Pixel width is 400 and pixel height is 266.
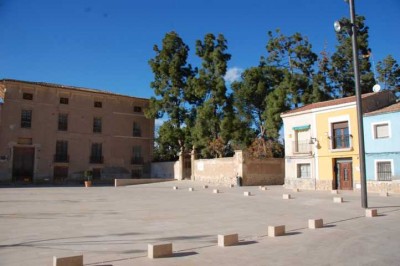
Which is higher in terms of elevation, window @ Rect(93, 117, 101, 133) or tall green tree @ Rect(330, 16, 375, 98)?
tall green tree @ Rect(330, 16, 375, 98)

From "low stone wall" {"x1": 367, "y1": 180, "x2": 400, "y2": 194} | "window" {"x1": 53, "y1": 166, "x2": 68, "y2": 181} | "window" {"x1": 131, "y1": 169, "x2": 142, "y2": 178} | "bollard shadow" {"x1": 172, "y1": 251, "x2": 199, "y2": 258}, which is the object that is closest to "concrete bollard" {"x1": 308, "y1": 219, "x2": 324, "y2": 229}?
"bollard shadow" {"x1": 172, "y1": 251, "x2": 199, "y2": 258}

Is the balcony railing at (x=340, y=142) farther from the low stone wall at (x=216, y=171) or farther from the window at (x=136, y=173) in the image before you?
the window at (x=136, y=173)

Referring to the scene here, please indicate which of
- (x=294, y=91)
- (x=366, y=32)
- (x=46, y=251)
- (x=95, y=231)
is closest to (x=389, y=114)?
(x=294, y=91)

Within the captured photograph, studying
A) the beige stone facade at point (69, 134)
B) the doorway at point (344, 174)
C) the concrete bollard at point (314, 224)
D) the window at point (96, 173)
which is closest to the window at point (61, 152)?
the beige stone facade at point (69, 134)

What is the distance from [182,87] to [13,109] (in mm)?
17357

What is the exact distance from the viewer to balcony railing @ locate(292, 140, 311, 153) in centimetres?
2850

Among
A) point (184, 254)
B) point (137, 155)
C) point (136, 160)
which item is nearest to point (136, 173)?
point (136, 160)

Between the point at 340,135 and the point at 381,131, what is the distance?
3.13 metres

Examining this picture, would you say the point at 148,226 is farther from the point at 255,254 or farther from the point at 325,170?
the point at 325,170

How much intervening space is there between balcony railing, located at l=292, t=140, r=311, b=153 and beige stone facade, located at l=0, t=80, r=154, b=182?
20845mm

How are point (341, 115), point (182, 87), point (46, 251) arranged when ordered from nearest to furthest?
point (46, 251) < point (341, 115) < point (182, 87)

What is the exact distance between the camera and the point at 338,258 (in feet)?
20.3

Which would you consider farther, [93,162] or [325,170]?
[93,162]

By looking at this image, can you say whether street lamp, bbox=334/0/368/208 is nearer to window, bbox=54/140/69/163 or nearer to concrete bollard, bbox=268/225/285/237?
concrete bollard, bbox=268/225/285/237
